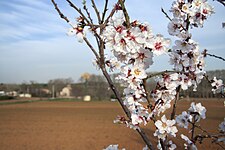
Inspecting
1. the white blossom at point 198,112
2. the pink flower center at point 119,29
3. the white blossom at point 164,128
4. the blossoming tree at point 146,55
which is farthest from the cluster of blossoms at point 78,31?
the white blossom at point 198,112

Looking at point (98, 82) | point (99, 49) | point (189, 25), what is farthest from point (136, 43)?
point (98, 82)

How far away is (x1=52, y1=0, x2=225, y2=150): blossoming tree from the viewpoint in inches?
38.9

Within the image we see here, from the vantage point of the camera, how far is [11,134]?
13.7 metres

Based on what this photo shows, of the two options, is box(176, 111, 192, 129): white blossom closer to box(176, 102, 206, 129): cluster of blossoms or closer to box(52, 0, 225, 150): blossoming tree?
box(176, 102, 206, 129): cluster of blossoms

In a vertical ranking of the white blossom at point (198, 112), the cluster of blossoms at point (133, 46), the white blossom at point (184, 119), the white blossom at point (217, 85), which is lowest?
the white blossom at point (184, 119)

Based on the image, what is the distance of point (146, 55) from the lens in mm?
1005

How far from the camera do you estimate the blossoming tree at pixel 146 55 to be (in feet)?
3.24

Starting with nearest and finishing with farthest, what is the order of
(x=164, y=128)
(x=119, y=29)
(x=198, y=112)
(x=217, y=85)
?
(x=119, y=29), (x=164, y=128), (x=198, y=112), (x=217, y=85)

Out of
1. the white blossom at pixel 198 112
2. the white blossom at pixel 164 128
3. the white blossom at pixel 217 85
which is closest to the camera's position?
the white blossom at pixel 164 128

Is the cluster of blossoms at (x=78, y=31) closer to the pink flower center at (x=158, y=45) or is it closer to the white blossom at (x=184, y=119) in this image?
the pink flower center at (x=158, y=45)

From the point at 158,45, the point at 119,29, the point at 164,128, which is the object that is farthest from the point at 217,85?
the point at 119,29

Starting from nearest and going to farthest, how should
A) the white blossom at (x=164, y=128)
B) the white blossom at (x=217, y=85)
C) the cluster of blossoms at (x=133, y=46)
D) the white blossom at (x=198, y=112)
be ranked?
the cluster of blossoms at (x=133, y=46), the white blossom at (x=164, y=128), the white blossom at (x=198, y=112), the white blossom at (x=217, y=85)

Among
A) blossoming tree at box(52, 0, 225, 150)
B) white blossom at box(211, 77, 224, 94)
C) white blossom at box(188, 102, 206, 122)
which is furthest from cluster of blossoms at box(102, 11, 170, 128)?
white blossom at box(211, 77, 224, 94)

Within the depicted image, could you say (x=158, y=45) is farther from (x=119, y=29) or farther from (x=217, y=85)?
(x=217, y=85)
